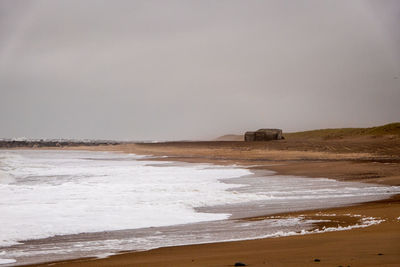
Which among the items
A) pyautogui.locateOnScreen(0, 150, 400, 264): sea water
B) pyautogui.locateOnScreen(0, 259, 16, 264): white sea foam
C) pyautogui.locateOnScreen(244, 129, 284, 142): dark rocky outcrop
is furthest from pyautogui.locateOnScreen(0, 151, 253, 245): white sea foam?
pyautogui.locateOnScreen(244, 129, 284, 142): dark rocky outcrop

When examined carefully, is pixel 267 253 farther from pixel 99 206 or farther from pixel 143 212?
pixel 99 206

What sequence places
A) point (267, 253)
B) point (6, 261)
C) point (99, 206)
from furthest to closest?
1. point (99, 206)
2. point (6, 261)
3. point (267, 253)

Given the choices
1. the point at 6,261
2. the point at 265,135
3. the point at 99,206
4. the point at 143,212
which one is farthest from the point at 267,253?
the point at 265,135

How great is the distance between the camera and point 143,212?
10.0 m

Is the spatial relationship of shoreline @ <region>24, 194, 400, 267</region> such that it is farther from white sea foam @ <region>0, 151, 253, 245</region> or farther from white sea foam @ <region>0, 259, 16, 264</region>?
white sea foam @ <region>0, 151, 253, 245</region>

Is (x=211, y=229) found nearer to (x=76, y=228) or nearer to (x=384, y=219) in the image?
(x=76, y=228)

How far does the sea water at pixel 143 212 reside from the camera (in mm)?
7016

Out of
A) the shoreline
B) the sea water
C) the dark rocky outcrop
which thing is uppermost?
the dark rocky outcrop

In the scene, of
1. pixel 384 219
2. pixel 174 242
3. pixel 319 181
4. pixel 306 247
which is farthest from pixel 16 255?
pixel 319 181

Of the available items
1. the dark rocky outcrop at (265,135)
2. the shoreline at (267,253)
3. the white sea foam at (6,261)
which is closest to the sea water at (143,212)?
the white sea foam at (6,261)

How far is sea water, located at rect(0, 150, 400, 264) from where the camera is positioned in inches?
276

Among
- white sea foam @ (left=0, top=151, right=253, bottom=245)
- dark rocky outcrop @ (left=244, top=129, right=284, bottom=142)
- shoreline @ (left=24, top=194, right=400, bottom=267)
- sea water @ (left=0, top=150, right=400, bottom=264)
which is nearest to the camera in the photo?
shoreline @ (left=24, top=194, right=400, bottom=267)

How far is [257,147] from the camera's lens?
50.5m

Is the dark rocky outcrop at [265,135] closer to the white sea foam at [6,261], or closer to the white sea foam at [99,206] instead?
the white sea foam at [99,206]
